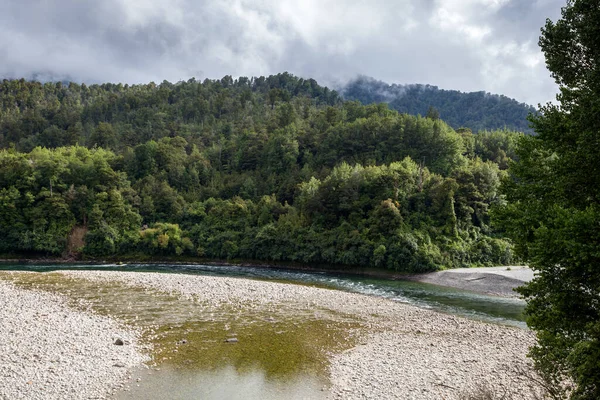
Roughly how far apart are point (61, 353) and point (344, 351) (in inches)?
505

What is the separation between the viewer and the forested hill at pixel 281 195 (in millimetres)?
55781

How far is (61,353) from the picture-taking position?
53.6 feet

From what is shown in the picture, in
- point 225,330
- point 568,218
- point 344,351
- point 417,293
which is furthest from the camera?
point 417,293

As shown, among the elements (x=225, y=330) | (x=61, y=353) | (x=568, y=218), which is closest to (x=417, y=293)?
(x=225, y=330)

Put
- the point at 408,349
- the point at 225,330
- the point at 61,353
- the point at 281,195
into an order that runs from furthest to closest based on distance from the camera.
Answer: the point at 281,195, the point at 225,330, the point at 408,349, the point at 61,353

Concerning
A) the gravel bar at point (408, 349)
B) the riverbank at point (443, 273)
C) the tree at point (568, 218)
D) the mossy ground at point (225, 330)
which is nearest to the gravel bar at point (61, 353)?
the mossy ground at point (225, 330)

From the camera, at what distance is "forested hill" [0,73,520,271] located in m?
55.8

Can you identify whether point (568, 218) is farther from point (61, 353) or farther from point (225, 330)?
point (61, 353)

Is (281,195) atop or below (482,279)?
atop

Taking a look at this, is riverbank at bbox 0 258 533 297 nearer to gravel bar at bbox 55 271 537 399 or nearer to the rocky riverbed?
gravel bar at bbox 55 271 537 399

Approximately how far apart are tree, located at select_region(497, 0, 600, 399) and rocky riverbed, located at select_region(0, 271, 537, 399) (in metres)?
1.88

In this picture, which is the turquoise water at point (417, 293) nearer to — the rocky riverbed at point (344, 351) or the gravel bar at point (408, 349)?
the gravel bar at point (408, 349)

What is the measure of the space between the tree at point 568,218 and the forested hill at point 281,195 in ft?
129

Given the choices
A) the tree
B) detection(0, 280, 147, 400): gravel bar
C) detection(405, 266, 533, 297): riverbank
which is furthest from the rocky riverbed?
detection(405, 266, 533, 297): riverbank
